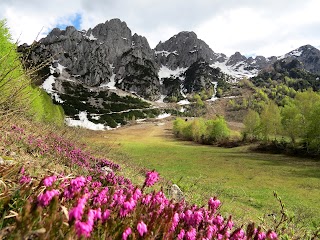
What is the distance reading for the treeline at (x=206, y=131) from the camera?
8988 centimetres

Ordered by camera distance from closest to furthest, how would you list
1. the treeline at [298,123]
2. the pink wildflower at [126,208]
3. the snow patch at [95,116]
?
the pink wildflower at [126,208] → the treeline at [298,123] → the snow patch at [95,116]

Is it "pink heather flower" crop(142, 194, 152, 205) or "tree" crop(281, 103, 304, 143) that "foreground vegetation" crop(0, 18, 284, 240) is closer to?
"pink heather flower" crop(142, 194, 152, 205)

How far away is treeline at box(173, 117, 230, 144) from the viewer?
295 ft

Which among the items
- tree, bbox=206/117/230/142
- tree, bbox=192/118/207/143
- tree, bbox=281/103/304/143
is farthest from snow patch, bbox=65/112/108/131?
tree, bbox=281/103/304/143

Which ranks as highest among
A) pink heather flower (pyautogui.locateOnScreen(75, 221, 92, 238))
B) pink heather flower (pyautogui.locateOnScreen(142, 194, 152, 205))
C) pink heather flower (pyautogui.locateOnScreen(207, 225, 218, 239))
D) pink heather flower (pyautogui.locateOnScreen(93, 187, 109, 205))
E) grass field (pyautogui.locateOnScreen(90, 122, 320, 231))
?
pink heather flower (pyautogui.locateOnScreen(75, 221, 92, 238))

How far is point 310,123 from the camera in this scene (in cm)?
5300

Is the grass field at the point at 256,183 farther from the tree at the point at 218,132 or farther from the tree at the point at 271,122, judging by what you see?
the tree at the point at 218,132

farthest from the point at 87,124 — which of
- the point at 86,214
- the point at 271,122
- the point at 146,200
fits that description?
the point at 86,214

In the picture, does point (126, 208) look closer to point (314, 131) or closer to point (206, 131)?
point (314, 131)

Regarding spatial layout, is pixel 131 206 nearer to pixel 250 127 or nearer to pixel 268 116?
pixel 268 116

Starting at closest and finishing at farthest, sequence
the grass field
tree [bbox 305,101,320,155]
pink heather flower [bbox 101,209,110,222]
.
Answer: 1. pink heather flower [bbox 101,209,110,222]
2. the grass field
3. tree [bbox 305,101,320,155]

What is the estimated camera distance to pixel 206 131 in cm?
9794

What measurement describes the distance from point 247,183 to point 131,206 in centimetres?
3101

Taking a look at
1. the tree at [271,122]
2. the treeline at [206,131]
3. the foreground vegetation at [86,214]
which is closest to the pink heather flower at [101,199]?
the foreground vegetation at [86,214]
